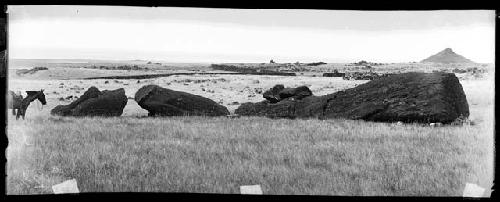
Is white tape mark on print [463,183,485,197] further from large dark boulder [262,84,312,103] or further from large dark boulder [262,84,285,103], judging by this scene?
large dark boulder [262,84,285,103]

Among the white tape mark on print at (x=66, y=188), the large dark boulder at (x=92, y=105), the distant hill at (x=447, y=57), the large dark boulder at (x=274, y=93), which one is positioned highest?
the distant hill at (x=447, y=57)

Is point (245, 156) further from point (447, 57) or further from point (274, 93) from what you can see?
point (447, 57)

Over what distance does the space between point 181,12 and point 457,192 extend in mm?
3909

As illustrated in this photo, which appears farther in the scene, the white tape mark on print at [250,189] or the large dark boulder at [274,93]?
the large dark boulder at [274,93]

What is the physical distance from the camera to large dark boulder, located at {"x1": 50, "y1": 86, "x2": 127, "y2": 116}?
7.91m

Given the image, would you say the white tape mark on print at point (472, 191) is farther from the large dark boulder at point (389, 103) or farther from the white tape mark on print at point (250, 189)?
the white tape mark on print at point (250, 189)

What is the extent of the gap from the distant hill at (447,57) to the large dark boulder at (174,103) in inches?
103

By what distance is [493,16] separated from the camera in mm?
7477

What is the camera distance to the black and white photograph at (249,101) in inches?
295

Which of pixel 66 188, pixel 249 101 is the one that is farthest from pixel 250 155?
pixel 66 188

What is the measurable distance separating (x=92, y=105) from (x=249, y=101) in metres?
1.95

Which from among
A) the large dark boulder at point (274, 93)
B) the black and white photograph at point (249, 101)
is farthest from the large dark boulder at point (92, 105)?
the large dark boulder at point (274, 93)

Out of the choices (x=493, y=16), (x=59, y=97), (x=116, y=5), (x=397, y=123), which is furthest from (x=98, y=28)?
(x=493, y=16)

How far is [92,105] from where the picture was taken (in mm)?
7922
